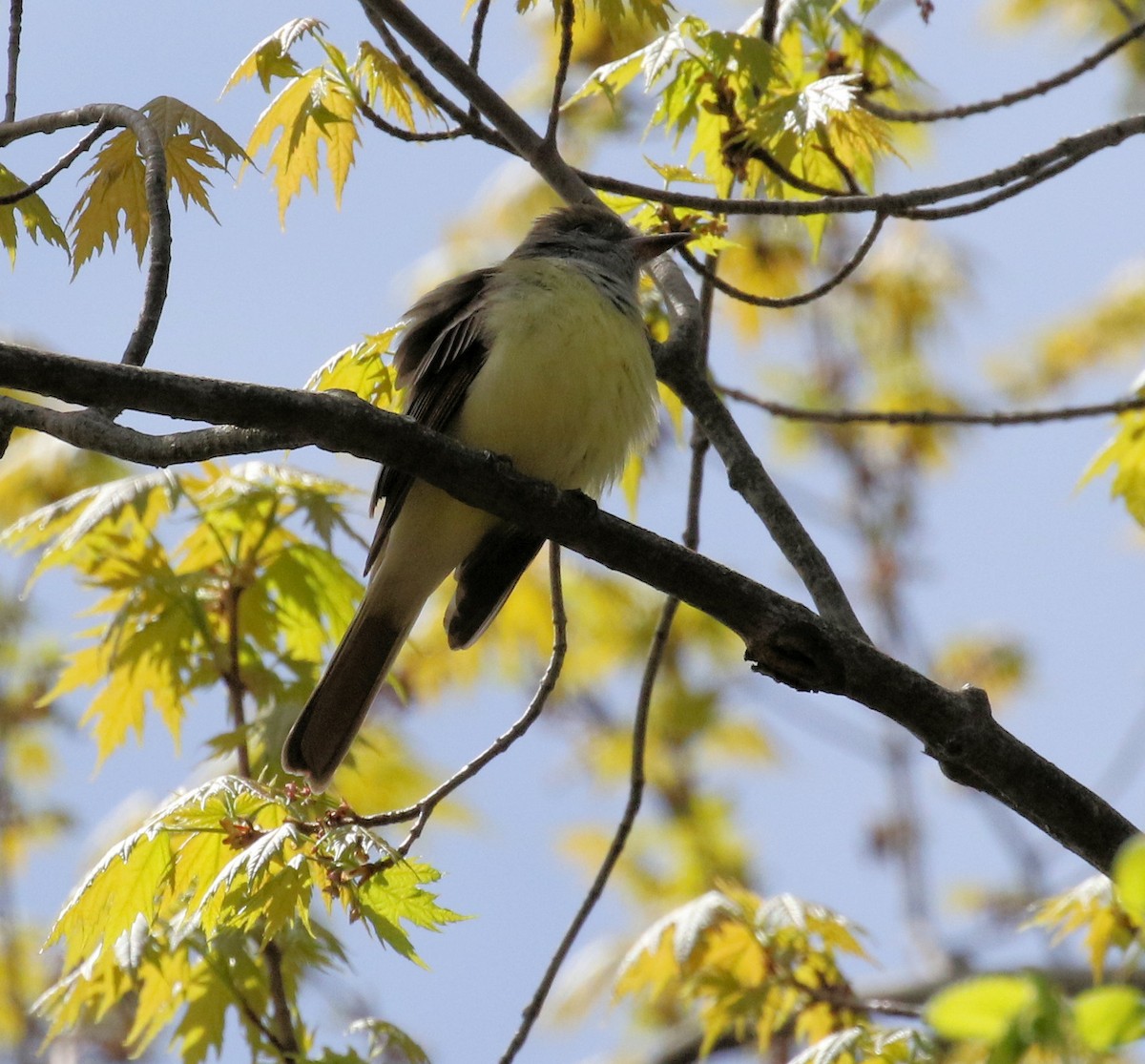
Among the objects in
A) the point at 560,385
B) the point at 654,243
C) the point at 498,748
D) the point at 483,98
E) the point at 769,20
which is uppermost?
the point at 769,20

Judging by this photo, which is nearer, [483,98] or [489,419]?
[483,98]

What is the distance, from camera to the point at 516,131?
447cm

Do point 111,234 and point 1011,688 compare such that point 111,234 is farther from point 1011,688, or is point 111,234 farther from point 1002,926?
point 1011,688

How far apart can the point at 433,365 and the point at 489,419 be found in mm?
343

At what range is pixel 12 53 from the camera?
373 centimetres

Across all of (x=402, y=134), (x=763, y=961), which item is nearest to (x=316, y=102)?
(x=402, y=134)

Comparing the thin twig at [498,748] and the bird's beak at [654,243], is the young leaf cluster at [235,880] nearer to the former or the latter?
the thin twig at [498,748]

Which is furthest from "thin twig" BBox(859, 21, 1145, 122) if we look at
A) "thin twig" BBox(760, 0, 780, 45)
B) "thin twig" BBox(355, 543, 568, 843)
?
"thin twig" BBox(355, 543, 568, 843)

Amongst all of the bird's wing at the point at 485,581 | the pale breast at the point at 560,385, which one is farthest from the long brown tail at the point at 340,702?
the pale breast at the point at 560,385

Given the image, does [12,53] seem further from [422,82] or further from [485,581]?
[485,581]

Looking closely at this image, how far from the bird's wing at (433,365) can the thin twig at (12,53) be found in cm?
156

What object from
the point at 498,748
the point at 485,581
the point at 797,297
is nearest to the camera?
the point at 498,748

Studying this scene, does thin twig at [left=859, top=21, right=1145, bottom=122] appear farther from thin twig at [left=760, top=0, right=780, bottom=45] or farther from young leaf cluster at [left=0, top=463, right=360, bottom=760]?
young leaf cluster at [left=0, top=463, right=360, bottom=760]

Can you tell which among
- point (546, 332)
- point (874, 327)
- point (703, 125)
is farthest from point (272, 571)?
point (874, 327)
